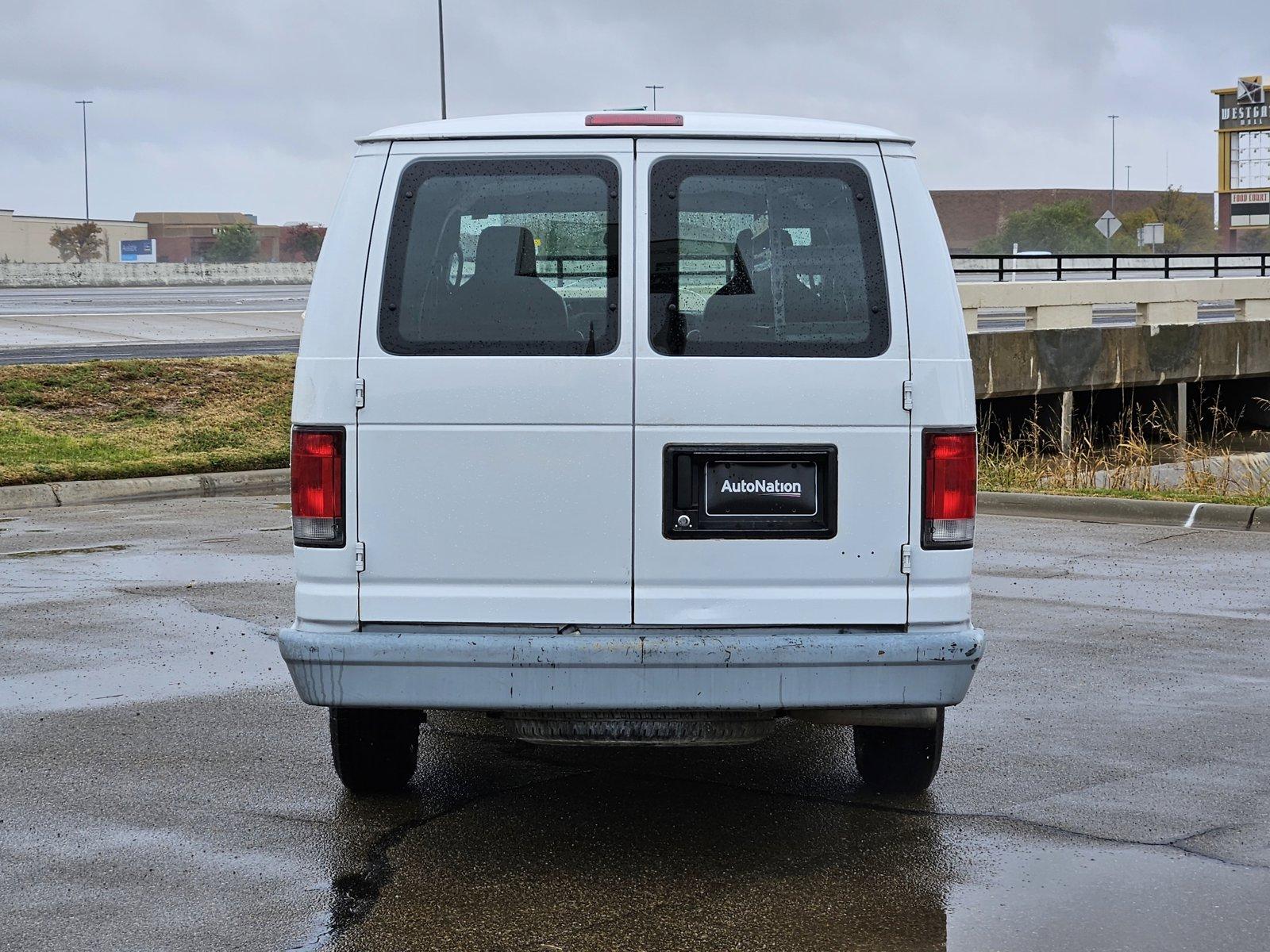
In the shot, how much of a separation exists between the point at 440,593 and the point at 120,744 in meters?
2.29

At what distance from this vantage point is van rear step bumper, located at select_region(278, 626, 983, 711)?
14.7 ft

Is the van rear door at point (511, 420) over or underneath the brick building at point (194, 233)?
underneath

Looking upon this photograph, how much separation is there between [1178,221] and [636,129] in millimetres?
113040

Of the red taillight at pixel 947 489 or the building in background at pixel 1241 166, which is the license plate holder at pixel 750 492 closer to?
the red taillight at pixel 947 489

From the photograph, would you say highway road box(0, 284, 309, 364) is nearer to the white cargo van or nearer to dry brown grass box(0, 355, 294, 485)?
dry brown grass box(0, 355, 294, 485)

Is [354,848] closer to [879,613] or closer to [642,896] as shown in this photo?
[642,896]

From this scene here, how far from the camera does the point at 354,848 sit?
195 inches

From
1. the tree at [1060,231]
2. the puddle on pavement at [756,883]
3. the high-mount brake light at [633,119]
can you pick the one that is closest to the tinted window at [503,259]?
the high-mount brake light at [633,119]

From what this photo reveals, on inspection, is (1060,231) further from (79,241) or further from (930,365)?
(930,365)

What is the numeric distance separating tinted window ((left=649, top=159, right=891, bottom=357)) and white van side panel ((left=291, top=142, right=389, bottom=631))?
88cm

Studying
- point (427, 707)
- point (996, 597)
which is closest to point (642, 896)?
point (427, 707)

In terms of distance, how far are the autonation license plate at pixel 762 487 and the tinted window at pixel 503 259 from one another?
1.66 ft

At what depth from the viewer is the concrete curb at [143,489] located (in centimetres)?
1400

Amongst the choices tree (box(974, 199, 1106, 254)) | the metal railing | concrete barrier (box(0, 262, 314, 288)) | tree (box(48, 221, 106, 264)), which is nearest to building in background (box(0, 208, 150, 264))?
tree (box(48, 221, 106, 264))
